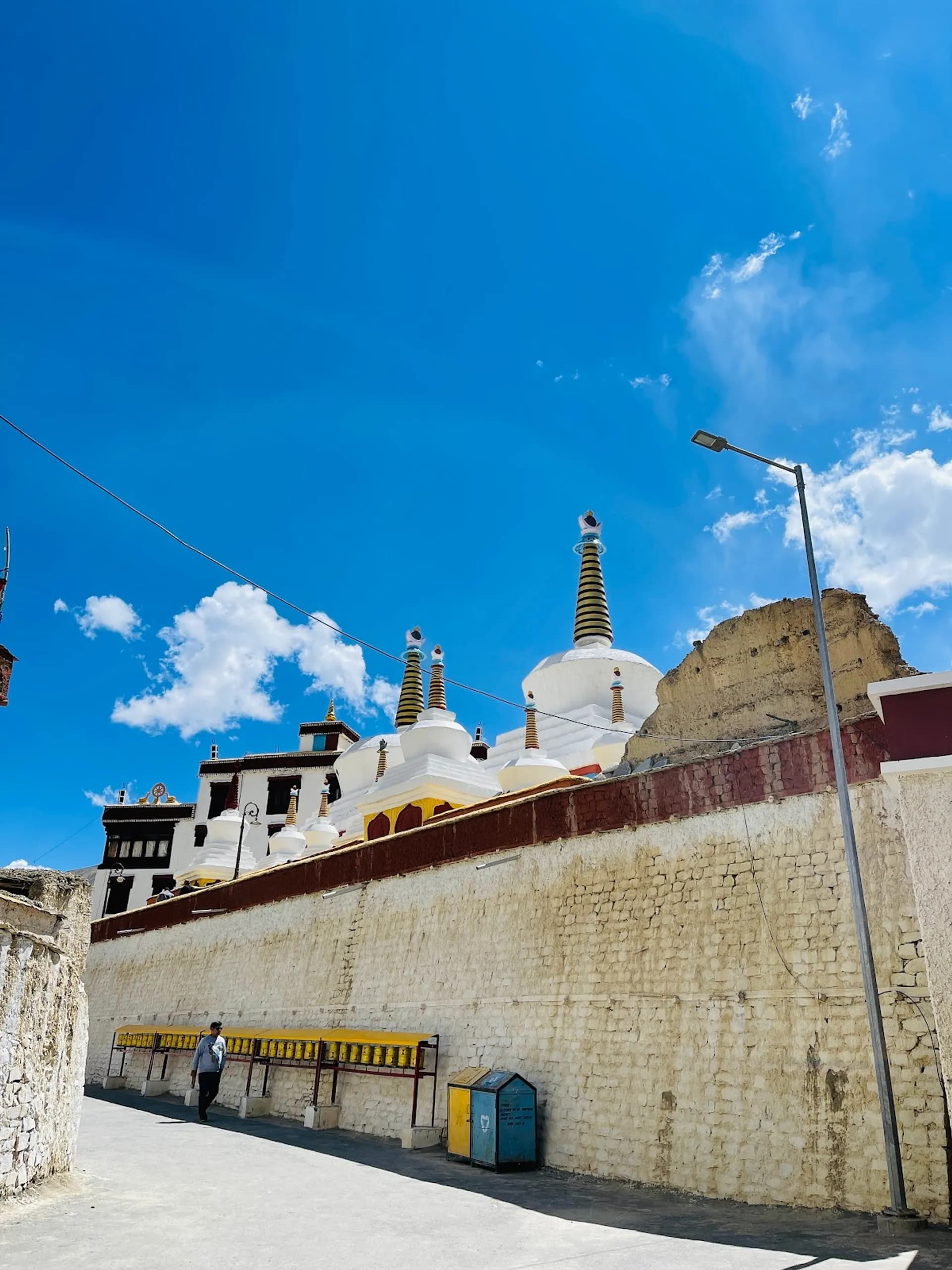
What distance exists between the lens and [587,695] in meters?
27.7

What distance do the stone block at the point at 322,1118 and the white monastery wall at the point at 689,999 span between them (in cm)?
24

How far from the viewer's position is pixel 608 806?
11.1 meters

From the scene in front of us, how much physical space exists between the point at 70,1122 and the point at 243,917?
11384 millimetres

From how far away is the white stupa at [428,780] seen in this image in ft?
70.7

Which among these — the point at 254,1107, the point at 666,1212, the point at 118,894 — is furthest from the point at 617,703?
the point at 118,894

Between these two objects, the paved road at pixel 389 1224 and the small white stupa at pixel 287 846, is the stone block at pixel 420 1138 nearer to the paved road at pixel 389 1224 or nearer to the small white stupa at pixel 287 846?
the paved road at pixel 389 1224

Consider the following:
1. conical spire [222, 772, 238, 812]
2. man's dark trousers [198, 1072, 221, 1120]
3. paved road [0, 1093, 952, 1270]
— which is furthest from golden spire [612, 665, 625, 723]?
paved road [0, 1093, 952, 1270]

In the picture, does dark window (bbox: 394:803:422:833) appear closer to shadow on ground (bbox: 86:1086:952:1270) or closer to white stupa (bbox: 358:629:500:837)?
white stupa (bbox: 358:629:500:837)

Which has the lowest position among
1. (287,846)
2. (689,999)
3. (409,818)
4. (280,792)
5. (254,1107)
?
(254,1107)

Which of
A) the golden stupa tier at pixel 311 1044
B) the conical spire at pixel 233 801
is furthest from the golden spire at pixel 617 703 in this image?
the conical spire at pixel 233 801

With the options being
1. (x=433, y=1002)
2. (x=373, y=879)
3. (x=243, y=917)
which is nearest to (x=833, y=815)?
(x=433, y=1002)

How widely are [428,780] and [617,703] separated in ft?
22.6

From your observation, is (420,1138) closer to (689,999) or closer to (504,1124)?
(504,1124)

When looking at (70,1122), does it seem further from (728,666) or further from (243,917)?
(243,917)
